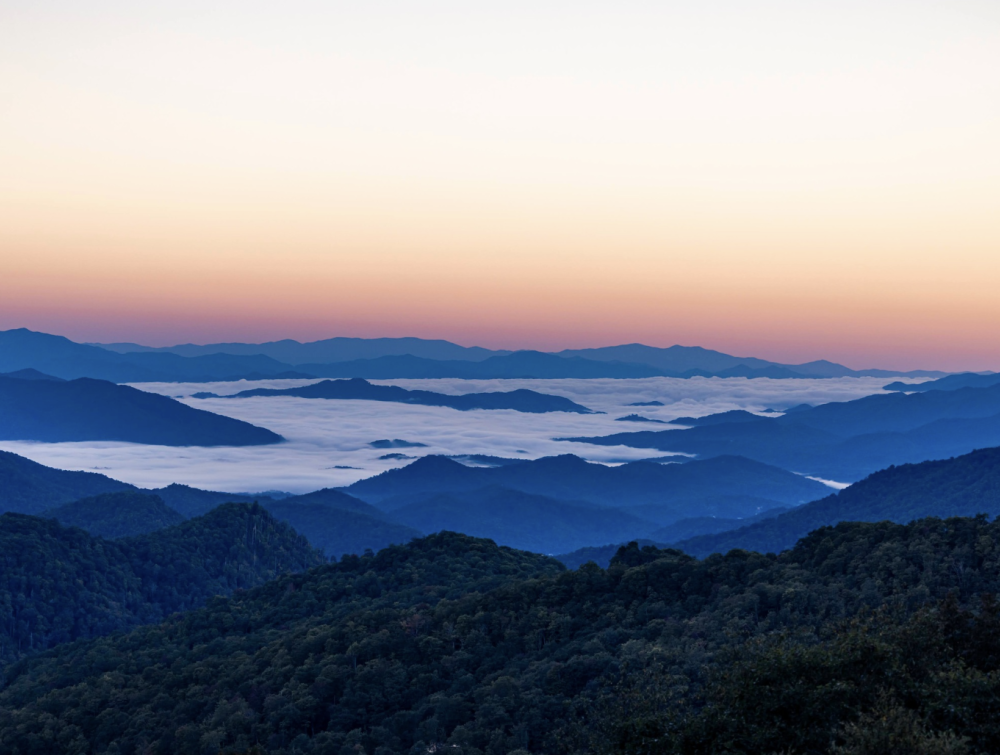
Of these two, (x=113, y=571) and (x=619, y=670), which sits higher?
(x=619, y=670)

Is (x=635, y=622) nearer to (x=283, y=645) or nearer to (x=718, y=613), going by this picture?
(x=718, y=613)

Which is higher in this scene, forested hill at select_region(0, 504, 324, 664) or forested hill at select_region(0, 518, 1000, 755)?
forested hill at select_region(0, 518, 1000, 755)

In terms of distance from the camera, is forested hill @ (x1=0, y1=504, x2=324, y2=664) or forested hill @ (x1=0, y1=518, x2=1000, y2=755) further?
forested hill @ (x1=0, y1=504, x2=324, y2=664)

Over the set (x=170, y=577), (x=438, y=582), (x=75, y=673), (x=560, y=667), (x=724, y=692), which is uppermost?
(x=724, y=692)

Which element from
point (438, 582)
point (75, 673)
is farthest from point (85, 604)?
point (438, 582)

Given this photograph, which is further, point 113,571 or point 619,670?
point 113,571
